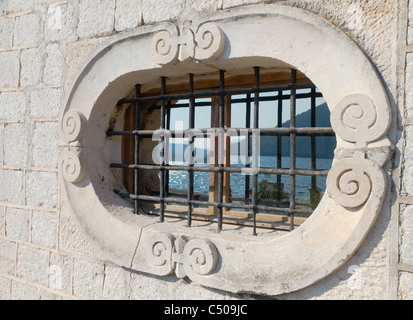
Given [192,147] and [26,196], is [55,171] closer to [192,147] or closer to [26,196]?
[26,196]

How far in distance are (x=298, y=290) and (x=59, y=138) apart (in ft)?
5.70

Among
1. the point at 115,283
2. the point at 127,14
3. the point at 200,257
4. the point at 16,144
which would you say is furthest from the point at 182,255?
the point at 16,144

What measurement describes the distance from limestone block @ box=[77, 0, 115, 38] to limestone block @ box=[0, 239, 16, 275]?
5.25 ft

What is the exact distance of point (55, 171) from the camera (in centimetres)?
241

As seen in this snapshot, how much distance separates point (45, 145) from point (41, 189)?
0.30 m

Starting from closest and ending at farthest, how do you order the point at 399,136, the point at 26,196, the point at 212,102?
the point at 399,136
the point at 212,102
the point at 26,196

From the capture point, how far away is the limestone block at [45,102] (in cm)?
243

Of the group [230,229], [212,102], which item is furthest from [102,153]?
[230,229]

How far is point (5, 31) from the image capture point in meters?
2.72

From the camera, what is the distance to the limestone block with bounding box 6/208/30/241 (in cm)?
254

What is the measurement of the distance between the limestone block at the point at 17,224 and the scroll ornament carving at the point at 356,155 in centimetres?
209
